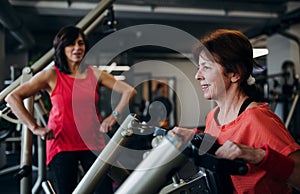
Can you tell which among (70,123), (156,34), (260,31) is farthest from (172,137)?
(260,31)

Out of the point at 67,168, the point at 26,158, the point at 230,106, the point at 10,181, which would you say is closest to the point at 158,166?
the point at 230,106

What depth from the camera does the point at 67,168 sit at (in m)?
1.63

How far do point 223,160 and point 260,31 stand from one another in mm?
6301

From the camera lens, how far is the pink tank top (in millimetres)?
1678

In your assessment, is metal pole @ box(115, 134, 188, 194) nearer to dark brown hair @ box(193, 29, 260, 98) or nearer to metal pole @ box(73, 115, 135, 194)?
dark brown hair @ box(193, 29, 260, 98)

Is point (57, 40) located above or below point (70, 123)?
above

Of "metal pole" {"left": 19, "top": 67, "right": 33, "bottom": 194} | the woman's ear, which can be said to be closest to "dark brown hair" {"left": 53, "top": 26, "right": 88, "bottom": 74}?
"metal pole" {"left": 19, "top": 67, "right": 33, "bottom": 194}

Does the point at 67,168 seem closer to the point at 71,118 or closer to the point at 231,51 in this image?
the point at 71,118

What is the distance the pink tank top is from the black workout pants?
0.10ft

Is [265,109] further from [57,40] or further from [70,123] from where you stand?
[57,40]

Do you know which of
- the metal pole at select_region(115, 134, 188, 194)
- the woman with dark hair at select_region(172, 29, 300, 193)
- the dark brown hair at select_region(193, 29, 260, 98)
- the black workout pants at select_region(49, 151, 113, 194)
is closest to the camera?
the metal pole at select_region(115, 134, 188, 194)

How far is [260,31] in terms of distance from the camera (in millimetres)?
6520

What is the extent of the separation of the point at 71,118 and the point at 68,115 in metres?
0.02

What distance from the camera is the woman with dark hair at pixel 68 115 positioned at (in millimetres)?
1657
